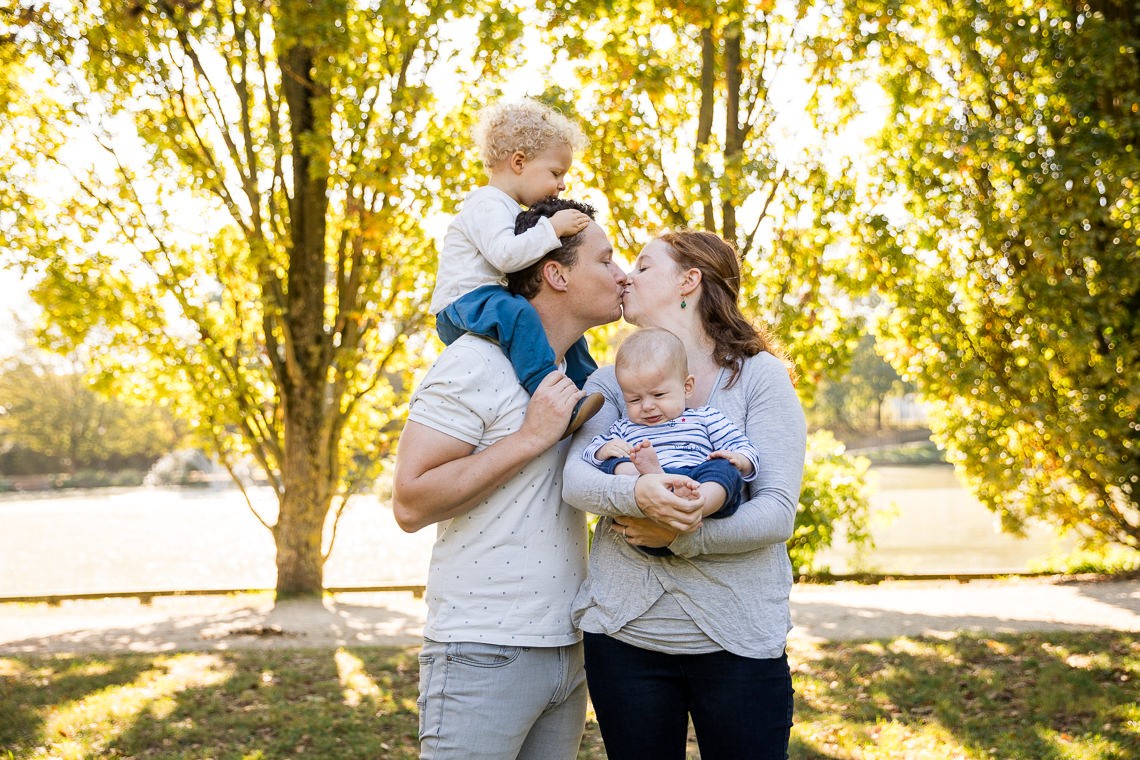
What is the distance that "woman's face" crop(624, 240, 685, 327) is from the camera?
2.37 meters

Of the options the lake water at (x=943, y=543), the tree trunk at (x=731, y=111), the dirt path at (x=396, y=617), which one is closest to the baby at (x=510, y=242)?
the dirt path at (x=396, y=617)

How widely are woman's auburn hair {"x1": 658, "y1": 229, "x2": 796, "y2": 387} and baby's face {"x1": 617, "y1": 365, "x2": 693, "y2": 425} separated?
16cm

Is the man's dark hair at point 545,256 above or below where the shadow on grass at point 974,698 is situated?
above

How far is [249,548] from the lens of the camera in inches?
608

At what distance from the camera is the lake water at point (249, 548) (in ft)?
38.6

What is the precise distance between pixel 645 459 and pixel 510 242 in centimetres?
67

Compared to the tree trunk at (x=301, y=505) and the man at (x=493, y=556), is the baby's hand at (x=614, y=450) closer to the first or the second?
the man at (x=493, y=556)

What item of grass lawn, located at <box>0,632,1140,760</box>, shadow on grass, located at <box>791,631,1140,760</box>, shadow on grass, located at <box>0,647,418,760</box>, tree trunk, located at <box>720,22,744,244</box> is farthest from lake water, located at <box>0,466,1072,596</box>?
tree trunk, located at <box>720,22,744,244</box>

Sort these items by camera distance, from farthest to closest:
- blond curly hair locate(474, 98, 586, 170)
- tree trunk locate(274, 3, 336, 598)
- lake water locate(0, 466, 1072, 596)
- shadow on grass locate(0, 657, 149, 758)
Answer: lake water locate(0, 466, 1072, 596) → tree trunk locate(274, 3, 336, 598) → shadow on grass locate(0, 657, 149, 758) → blond curly hair locate(474, 98, 586, 170)

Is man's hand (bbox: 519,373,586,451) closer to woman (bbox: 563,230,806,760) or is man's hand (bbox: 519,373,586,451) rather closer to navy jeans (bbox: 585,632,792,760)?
woman (bbox: 563,230,806,760)

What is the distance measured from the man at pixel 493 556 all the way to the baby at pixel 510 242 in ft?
0.22

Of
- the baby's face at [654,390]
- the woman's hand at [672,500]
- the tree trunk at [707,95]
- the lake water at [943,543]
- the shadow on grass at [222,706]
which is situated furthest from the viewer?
the lake water at [943,543]

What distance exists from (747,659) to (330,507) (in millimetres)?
7965

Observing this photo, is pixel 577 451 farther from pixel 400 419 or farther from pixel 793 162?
pixel 400 419
